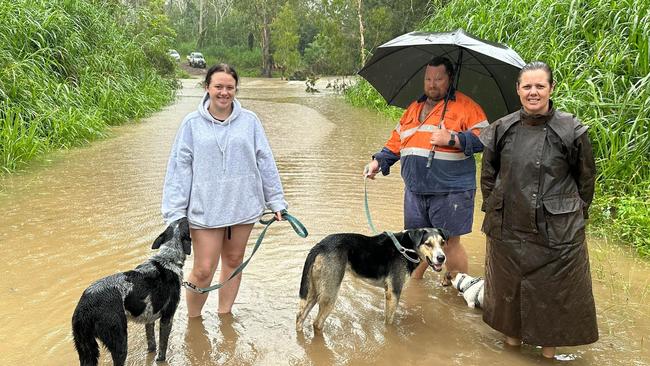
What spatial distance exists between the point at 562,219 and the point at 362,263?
55.6 inches

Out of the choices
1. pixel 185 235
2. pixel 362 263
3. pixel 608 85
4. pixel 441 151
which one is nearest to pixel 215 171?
pixel 185 235

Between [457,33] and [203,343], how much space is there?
9.95 feet

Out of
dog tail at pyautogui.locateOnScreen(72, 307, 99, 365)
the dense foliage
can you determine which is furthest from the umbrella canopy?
the dense foliage

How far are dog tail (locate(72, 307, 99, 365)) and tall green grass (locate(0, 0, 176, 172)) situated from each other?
641 centimetres

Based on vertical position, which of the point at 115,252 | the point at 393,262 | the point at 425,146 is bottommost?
the point at 115,252

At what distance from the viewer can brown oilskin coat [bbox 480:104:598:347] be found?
3.52 metres

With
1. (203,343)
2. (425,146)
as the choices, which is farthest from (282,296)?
(425,146)

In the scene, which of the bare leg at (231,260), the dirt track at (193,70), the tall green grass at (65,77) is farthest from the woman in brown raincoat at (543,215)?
the dirt track at (193,70)

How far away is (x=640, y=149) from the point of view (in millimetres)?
6590

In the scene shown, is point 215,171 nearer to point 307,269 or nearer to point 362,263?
point 307,269

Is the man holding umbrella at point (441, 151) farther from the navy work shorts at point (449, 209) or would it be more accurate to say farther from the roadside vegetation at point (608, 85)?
the roadside vegetation at point (608, 85)

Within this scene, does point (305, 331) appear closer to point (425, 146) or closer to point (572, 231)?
point (425, 146)

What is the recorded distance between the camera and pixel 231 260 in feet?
14.0

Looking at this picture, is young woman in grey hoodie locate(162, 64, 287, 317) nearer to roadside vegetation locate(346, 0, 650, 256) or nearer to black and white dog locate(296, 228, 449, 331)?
black and white dog locate(296, 228, 449, 331)
